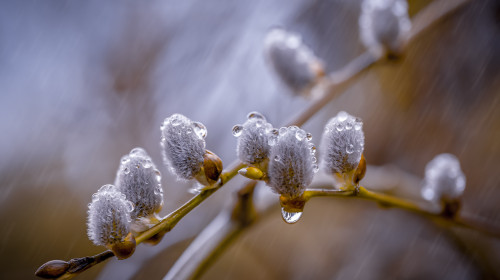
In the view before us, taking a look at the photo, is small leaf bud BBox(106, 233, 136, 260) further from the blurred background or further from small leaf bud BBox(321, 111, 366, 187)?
the blurred background

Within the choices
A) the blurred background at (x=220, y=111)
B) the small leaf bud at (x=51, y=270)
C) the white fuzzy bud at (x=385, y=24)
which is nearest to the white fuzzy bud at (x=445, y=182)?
the white fuzzy bud at (x=385, y=24)

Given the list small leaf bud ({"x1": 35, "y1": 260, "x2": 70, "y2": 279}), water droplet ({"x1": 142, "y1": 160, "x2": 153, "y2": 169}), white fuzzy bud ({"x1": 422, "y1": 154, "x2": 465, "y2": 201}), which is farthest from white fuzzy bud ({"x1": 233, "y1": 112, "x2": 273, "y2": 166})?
white fuzzy bud ({"x1": 422, "y1": 154, "x2": 465, "y2": 201})

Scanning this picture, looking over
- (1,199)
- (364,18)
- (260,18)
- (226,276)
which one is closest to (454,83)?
(364,18)

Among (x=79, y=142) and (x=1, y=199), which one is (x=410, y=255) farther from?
(x=1, y=199)

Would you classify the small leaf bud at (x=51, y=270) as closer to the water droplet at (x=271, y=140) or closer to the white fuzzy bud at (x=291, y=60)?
the water droplet at (x=271, y=140)

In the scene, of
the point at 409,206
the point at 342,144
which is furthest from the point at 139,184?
the point at 409,206

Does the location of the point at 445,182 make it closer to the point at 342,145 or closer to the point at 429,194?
the point at 429,194
